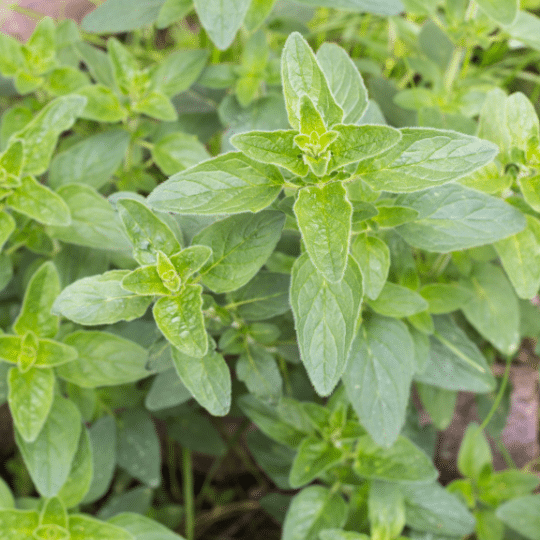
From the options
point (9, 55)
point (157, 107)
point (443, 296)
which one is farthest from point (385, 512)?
point (9, 55)

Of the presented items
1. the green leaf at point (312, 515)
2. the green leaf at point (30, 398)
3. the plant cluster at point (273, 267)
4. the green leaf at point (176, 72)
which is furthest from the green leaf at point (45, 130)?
the green leaf at point (312, 515)

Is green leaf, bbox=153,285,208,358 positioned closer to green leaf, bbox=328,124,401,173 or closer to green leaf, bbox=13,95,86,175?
green leaf, bbox=328,124,401,173

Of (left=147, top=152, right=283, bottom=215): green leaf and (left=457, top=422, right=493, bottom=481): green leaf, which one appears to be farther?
(left=457, top=422, right=493, bottom=481): green leaf

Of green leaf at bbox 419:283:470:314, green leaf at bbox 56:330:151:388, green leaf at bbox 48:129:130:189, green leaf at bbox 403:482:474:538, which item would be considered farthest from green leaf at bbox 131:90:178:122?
green leaf at bbox 403:482:474:538

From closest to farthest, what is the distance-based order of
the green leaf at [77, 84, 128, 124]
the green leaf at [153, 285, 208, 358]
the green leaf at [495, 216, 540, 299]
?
1. the green leaf at [153, 285, 208, 358]
2. the green leaf at [495, 216, 540, 299]
3. the green leaf at [77, 84, 128, 124]

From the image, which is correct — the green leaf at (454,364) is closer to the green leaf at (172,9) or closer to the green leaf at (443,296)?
the green leaf at (443,296)

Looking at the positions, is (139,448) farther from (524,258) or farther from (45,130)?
(524,258)
